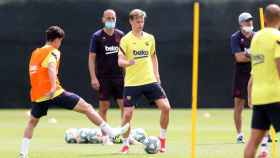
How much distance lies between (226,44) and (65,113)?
4800mm

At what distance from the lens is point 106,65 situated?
1569 centimetres

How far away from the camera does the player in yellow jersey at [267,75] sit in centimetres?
982

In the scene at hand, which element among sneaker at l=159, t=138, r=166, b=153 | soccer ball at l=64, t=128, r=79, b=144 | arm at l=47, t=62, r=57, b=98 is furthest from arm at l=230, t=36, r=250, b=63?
arm at l=47, t=62, r=57, b=98

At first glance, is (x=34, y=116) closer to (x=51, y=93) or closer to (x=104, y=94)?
(x=51, y=93)

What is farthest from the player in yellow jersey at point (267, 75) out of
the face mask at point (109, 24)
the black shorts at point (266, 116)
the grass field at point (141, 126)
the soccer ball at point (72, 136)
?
the soccer ball at point (72, 136)

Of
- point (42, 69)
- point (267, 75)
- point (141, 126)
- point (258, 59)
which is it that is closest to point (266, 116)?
point (267, 75)

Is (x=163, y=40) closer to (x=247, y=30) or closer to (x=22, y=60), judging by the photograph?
(x=22, y=60)

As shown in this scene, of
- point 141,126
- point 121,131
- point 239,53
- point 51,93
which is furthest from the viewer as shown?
point 141,126

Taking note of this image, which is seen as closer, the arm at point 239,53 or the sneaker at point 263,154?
the sneaker at point 263,154

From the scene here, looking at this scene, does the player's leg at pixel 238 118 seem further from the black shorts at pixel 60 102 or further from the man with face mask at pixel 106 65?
the black shorts at pixel 60 102

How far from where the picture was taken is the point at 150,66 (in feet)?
45.2

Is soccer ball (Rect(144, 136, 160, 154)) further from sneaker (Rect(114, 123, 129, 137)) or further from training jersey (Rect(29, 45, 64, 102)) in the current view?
training jersey (Rect(29, 45, 64, 102))

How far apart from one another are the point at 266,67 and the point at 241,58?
5.61 metres

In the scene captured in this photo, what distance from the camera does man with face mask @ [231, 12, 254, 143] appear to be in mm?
15430
